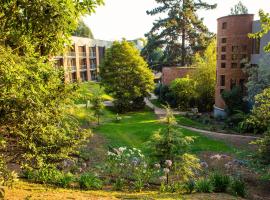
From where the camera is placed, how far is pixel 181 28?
50.8 metres

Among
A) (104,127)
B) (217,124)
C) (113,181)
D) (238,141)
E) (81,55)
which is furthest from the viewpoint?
(81,55)

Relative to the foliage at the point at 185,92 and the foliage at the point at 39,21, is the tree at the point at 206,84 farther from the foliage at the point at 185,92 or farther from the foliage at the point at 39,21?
the foliage at the point at 39,21

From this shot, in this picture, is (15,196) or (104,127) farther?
(104,127)

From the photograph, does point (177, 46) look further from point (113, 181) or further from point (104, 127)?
point (113, 181)

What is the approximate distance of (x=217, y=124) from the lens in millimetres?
32625

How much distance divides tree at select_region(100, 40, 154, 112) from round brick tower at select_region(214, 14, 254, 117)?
33.0ft

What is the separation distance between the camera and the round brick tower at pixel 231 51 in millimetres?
33469

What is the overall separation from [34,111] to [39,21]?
2.05 meters

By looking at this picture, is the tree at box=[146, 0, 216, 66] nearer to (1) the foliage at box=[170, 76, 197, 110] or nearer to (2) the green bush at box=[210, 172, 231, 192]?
(1) the foliage at box=[170, 76, 197, 110]

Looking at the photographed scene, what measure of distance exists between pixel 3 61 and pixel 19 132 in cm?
208

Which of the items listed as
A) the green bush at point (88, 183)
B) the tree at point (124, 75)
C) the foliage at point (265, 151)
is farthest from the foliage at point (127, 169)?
the tree at point (124, 75)

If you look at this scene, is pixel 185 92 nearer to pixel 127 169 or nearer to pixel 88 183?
pixel 127 169

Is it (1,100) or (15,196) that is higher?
(1,100)

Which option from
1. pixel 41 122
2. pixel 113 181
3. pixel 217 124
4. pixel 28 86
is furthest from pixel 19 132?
pixel 217 124
